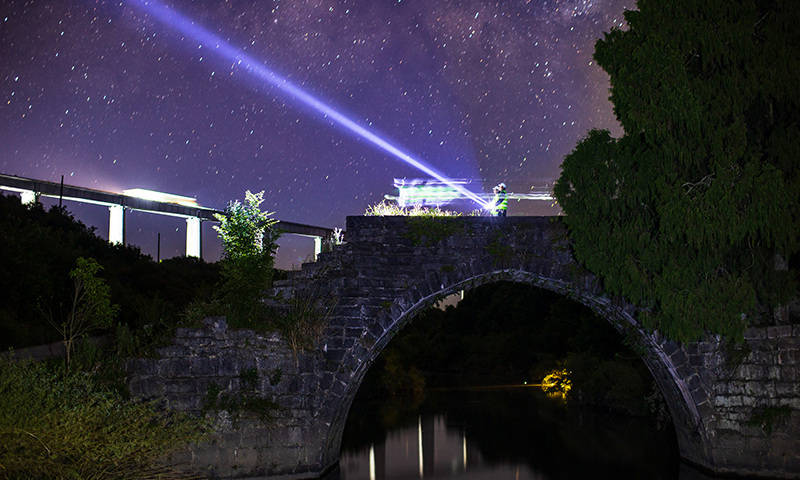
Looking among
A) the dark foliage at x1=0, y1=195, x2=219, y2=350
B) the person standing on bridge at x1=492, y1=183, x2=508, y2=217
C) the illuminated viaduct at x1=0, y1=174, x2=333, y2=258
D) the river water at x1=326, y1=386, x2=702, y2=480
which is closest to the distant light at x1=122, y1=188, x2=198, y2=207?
the illuminated viaduct at x1=0, y1=174, x2=333, y2=258

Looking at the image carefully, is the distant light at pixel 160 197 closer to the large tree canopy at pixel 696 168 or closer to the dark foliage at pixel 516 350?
the dark foliage at pixel 516 350

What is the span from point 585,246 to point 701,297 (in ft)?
5.62

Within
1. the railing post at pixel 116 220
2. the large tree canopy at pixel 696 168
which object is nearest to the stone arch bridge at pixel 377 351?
the large tree canopy at pixel 696 168

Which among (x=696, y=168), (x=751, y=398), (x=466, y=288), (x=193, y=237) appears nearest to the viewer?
(x=696, y=168)

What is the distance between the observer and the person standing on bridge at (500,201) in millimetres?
11865

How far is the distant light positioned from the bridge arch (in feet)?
79.1

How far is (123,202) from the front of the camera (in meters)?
30.3

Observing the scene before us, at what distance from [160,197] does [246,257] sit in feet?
82.1

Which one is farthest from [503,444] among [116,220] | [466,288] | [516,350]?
[116,220]

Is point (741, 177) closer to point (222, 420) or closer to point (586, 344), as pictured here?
point (222, 420)

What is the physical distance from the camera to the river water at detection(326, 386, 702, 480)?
11.0m

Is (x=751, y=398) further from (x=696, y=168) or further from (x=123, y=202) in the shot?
(x=123, y=202)

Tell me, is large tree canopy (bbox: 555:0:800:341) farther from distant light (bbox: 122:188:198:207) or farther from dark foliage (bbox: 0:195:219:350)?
distant light (bbox: 122:188:198:207)

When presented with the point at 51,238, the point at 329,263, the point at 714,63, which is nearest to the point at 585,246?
the point at 714,63
